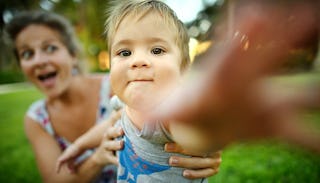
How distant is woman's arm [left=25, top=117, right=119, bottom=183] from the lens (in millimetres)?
1528

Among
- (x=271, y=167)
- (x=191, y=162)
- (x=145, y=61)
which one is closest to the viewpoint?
(x=145, y=61)

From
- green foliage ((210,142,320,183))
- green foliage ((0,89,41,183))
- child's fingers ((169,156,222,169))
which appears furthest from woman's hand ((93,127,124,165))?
green foliage ((0,89,41,183))

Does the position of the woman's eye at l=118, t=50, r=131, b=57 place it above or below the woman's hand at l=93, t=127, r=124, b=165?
above

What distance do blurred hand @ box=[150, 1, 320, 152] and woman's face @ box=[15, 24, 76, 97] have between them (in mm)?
1422

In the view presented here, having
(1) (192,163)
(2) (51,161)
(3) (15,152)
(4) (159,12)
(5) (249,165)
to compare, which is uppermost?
(4) (159,12)

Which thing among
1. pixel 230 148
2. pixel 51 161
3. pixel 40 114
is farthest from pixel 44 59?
pixel 230 148

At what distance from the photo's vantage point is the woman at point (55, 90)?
1.76 meters

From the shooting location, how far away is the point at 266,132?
1.35ft

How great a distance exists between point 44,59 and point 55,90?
5.7 inches

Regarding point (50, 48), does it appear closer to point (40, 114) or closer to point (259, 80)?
point (40, 114)

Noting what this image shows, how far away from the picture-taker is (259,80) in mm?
391

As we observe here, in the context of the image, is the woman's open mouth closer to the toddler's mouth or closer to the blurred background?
the toddler's mouth

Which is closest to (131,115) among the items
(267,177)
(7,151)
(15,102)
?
(267,177)

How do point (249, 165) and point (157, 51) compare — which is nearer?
point (157, 51)
